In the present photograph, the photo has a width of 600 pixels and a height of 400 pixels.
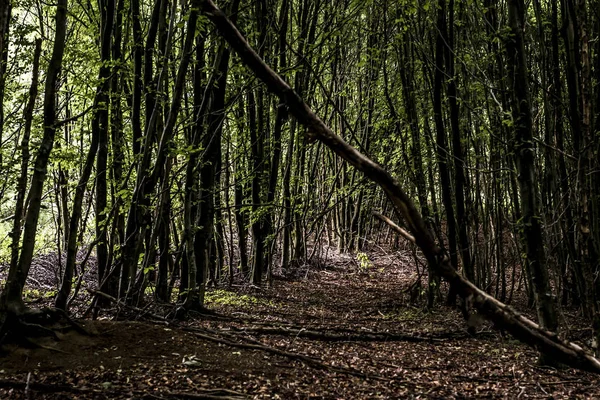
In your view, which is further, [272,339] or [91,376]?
[272,339]

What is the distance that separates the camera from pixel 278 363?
16.0ft

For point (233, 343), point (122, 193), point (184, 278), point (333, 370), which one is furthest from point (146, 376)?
point (184, 278)

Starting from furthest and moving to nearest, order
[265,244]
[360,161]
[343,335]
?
[265,244] < [343,335] < [360,161]

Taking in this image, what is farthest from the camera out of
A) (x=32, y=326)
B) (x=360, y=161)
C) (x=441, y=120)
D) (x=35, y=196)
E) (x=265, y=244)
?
(x=265, y=244)

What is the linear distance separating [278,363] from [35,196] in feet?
9.67

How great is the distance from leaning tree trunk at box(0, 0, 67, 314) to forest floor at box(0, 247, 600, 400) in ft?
1.78

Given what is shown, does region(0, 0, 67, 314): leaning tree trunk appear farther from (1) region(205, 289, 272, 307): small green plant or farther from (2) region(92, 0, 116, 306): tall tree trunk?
(1) region(205, 289, 272, 307): small green plant

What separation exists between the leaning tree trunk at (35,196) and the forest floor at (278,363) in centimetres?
54

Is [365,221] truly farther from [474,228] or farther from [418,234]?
[418,234]

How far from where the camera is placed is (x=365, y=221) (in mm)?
17531

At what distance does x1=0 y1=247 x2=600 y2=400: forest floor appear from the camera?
3969 mm

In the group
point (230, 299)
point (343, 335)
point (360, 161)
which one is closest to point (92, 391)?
point (360, 161)

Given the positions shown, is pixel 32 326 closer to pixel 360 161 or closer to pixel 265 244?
pixel 360 161

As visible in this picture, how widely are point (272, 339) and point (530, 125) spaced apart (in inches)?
155
